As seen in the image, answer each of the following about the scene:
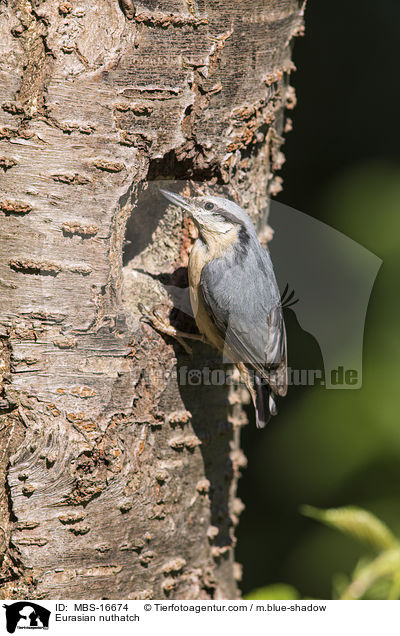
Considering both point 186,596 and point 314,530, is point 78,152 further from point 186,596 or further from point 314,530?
point 314,530

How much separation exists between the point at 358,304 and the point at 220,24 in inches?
48.2

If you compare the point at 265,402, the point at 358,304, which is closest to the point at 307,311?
the point at 358,304

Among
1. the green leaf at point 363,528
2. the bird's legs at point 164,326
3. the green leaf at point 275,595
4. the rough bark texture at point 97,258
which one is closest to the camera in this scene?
the green leaf at point 363,528

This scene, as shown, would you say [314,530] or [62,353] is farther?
[314,530]

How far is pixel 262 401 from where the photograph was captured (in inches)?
84.0

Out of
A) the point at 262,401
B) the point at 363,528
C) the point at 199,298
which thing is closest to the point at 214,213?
the point at 199,298

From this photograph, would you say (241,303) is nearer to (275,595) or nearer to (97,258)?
(97,258)

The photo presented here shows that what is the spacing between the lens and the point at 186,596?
2025mm

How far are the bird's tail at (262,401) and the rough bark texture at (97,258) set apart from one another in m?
0.27
